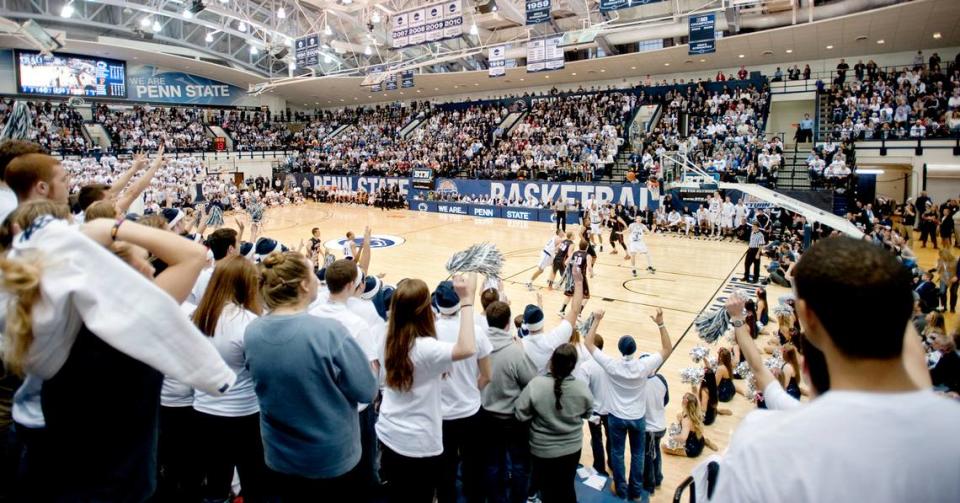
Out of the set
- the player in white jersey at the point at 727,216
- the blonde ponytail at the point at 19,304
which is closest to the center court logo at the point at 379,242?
the player in white jersey at the point at 727,216

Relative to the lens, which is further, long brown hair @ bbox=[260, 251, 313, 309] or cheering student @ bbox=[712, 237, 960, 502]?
long brown hair @ bbox=[260, 251, 313, 309]

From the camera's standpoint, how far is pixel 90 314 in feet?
4.60

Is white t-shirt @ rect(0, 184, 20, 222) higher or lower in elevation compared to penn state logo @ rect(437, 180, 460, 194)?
lower

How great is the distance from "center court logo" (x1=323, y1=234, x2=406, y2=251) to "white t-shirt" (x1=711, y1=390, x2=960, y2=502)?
56.1ft

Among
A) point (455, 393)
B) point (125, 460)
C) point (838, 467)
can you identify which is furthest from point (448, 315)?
point (838, 467)

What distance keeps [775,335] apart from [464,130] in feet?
88.5

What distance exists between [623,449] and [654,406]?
53cm

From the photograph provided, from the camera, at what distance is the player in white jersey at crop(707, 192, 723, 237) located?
64.9ft

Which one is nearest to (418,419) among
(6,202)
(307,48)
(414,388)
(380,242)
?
(414,388)

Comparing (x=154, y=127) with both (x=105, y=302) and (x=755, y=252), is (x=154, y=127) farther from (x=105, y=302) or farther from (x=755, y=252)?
(x=105, y=302)

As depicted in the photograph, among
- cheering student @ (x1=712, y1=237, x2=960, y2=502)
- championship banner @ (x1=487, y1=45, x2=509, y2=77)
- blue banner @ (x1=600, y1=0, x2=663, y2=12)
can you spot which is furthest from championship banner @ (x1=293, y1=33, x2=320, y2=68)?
cheering student @ (x1=712, y1=237, x2=960, y2=502)

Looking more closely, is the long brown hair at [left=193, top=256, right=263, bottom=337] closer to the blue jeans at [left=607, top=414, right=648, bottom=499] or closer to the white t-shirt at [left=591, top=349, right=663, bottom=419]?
the white t-shirt at [left=591, top=349, right=663, bottom=419]

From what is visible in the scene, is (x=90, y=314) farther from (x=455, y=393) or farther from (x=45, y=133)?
(x=45, y=133)

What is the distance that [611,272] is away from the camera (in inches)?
572
